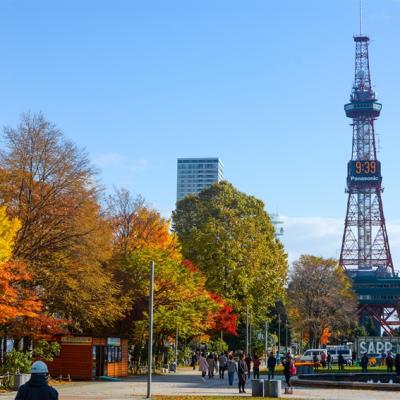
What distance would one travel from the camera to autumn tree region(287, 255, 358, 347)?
93.3m

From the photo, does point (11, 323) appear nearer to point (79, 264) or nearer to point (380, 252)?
point (79, 264)

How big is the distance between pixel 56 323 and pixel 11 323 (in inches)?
87.9

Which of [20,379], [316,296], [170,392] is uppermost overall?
[316,296]

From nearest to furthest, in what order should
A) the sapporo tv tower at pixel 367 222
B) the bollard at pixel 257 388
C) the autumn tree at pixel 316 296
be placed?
the bollard at pixel 257 388
the autumn tree at pixel 316 296
the sapporo tv tower at pixel 367 222

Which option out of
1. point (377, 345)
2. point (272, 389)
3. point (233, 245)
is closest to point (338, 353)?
point (377, 345)

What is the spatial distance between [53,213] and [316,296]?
59.2 metres

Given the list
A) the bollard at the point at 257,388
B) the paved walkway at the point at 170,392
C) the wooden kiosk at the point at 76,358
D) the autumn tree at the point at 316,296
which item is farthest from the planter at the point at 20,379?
the autumn tree at the point at 316,296

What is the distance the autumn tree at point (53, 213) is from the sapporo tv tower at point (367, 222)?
96751mm

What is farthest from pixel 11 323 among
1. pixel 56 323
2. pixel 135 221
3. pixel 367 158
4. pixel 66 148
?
pixel 367 158

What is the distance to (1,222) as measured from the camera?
3356 centimetres

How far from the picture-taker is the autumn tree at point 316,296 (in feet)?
306

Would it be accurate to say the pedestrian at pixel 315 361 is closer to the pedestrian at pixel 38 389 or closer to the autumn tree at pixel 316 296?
the autumn tree at pixel 316 296

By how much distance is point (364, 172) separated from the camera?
164750 millimetres

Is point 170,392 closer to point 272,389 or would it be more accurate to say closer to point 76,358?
point 272,389
